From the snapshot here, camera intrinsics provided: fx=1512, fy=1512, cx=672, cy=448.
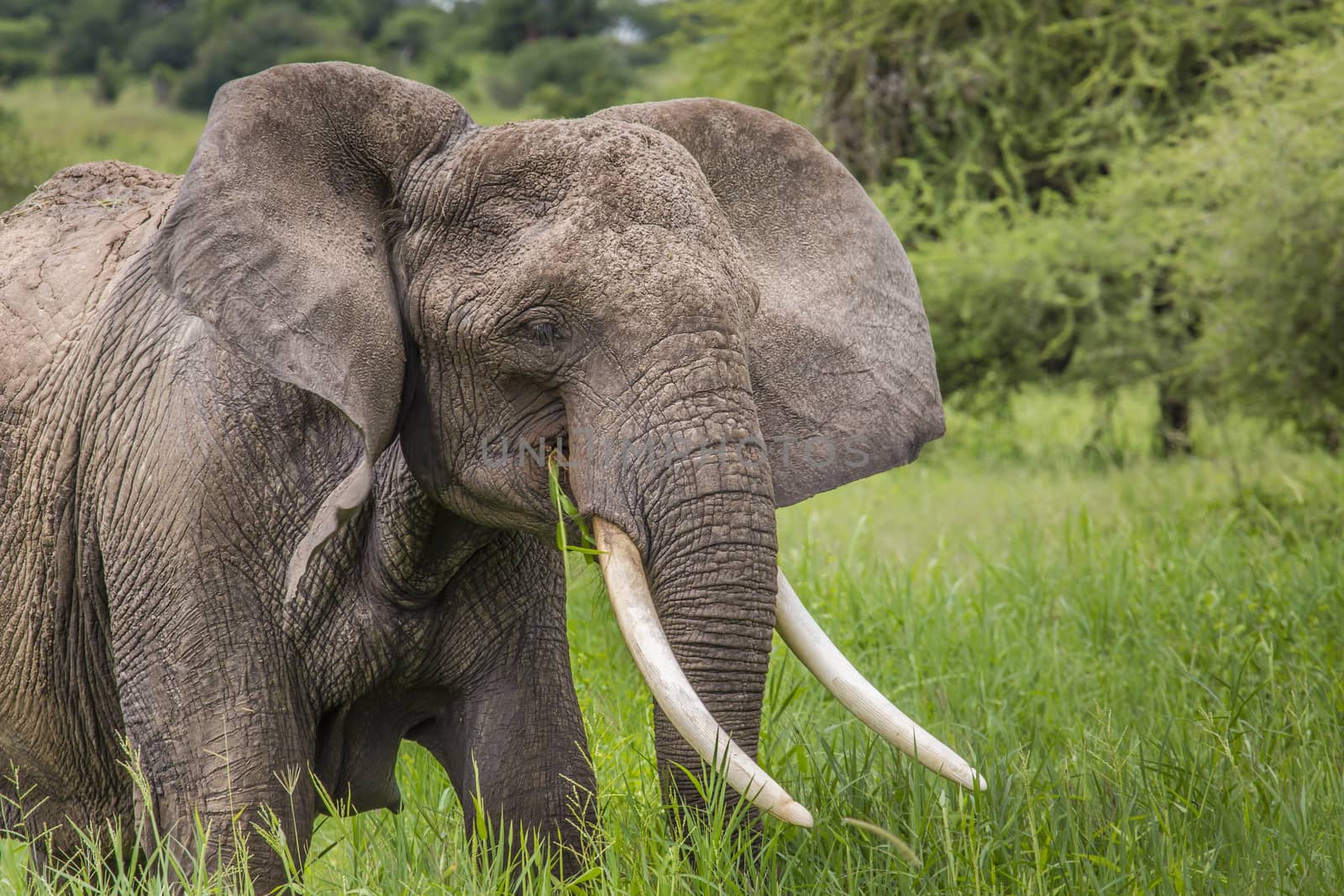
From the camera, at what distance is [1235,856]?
3162 mm

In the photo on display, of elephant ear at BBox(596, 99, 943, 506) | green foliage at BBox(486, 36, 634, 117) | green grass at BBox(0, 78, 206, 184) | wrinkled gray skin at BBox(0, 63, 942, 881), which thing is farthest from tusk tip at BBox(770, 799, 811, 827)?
green foliage at BBox(486, 36, 634, 117)

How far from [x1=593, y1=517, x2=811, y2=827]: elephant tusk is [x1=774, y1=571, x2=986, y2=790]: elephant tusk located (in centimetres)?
28

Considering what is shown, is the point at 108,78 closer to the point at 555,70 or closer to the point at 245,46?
the point at 245,46

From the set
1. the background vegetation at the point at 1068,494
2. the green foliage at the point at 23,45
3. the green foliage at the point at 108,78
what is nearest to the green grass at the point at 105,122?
the green foliage at the point at 108,78

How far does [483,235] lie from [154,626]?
3.40 ft

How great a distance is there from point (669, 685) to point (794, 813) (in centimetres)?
29

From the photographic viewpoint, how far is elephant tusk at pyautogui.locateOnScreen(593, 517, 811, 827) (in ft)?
8.30

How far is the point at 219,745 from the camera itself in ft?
9.97

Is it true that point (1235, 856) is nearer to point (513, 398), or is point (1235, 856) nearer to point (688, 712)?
point (688, 712)

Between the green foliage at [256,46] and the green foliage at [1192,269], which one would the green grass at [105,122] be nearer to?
the green foliage at [256,46]

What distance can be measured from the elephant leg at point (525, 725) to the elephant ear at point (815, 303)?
0.68m

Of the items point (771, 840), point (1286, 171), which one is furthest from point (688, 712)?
point (1286, 171)

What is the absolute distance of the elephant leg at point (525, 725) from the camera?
11.0 ft

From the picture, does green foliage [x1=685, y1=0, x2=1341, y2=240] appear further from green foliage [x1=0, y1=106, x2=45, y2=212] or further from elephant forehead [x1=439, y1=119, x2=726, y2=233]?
elephant forehead [x1=439, y1=119, x2=726, y2=233]
